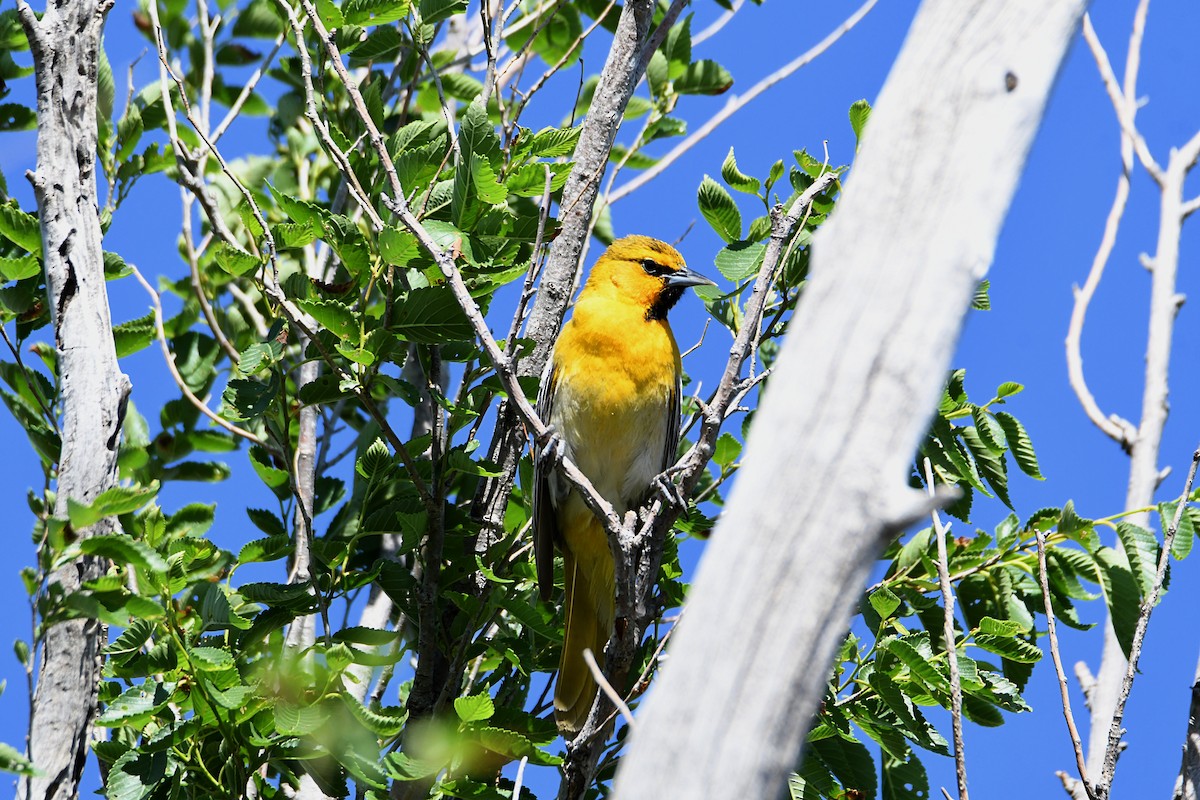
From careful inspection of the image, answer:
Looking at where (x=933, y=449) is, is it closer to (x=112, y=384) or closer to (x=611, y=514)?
(x=611, y=514)

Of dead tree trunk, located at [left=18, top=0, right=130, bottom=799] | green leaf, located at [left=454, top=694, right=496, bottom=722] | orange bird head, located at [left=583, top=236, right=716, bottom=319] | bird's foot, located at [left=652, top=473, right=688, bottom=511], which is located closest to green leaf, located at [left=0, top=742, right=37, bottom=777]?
dead tree trunk, located at [left=18, top=0, right=130, bottom=799]

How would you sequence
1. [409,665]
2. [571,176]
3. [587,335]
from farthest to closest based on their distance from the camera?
[587,335] → [409,665] → [571,176]

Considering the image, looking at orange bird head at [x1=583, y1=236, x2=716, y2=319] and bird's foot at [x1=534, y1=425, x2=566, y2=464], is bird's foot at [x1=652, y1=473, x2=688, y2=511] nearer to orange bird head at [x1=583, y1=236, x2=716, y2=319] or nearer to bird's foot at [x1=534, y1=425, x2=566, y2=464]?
bird's foot at [x1=534, y1=425, x2=566, y2=464]

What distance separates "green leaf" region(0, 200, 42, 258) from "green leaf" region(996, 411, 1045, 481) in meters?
2.68

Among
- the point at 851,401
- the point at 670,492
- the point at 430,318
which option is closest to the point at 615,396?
the point at 430,318

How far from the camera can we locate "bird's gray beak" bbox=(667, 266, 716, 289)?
185 inches

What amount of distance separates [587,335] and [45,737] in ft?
7.61

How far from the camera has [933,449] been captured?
3.36 meters

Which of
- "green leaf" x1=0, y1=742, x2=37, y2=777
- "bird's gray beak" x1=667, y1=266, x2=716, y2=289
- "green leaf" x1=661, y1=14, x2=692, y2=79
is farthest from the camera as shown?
"bird's gray beak" x1=667, y1=266, x2=716, y2=289

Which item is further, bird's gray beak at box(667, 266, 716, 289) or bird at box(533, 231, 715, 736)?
bird's gray beak at box(667, 266, 716, 289)

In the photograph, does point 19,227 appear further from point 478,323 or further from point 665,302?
point 665,302

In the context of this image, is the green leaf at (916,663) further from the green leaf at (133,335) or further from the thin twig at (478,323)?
the green leaf at (133,335)

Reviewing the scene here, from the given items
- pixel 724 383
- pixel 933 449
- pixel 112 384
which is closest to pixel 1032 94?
pixel 724 383

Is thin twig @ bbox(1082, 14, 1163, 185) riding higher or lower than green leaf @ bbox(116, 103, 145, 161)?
higher
